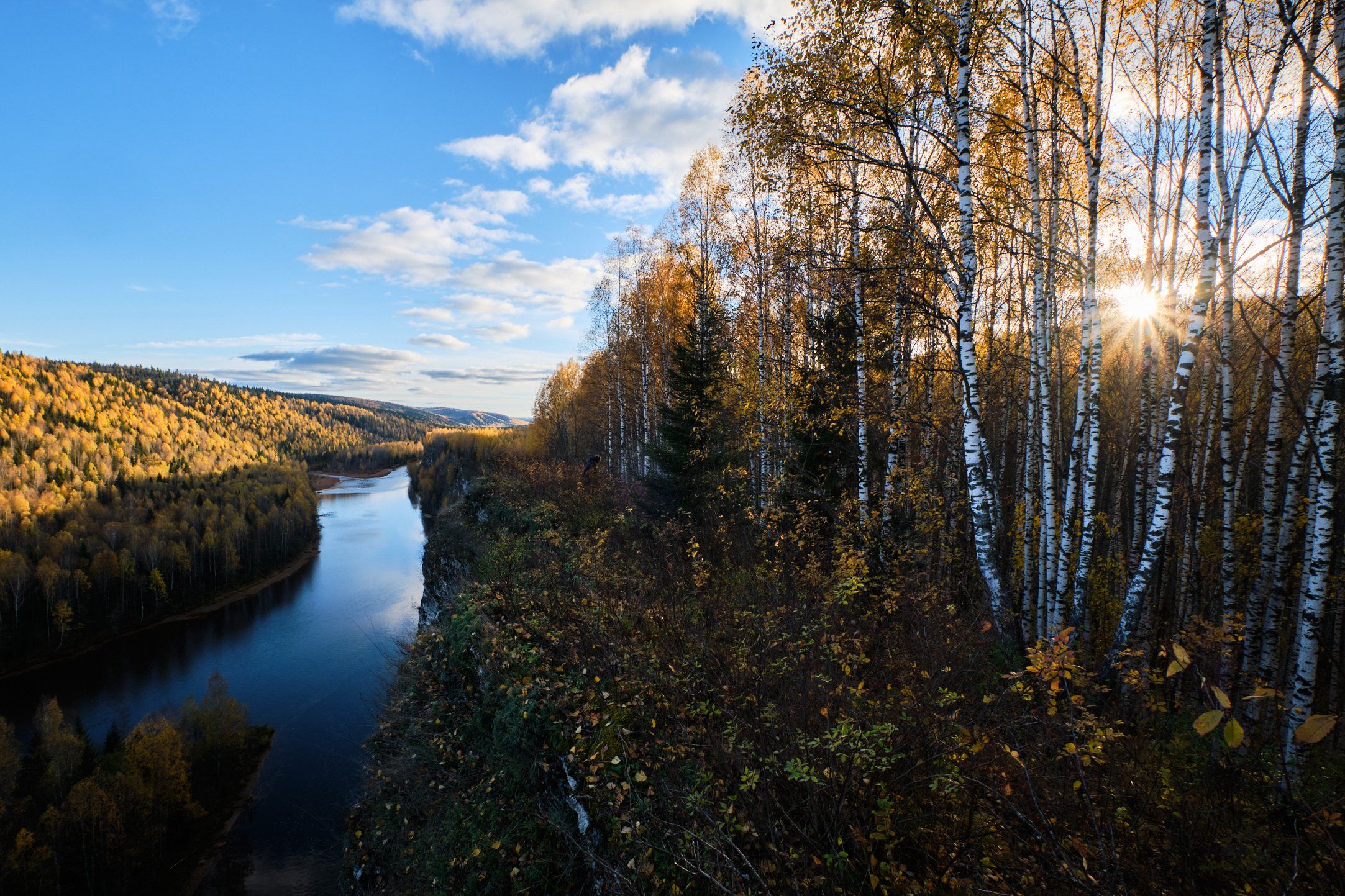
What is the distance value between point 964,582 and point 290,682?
29.5m

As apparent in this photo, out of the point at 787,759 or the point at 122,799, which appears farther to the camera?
the point at 122,799

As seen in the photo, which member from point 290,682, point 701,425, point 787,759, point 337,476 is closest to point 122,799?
point 290,682

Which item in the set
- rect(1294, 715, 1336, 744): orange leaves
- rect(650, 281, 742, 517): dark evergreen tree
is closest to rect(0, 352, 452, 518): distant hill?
rect(650, 281, 742, 517): dark evergreen tree

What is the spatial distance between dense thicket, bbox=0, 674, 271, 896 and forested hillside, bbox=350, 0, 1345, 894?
13205 millimetres

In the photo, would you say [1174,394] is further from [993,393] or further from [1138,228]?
[993,393]

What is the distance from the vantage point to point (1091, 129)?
6.71 meters

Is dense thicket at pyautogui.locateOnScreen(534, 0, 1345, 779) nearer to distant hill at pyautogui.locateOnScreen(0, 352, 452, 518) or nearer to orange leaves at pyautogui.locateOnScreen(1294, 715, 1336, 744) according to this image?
orange leaves at pyautogui.locateOnScreen(1294, 715, 1336, 744)

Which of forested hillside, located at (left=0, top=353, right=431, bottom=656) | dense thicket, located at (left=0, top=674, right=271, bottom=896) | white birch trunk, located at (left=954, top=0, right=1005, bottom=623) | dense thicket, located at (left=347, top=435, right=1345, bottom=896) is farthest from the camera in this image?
forested hillside, located at (left=0, top=353, right=431, bottom=656)

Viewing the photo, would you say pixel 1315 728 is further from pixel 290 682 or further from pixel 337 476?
pixel 337 476

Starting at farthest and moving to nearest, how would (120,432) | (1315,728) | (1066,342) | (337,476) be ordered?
(337,476)
(120,432)
(1066,342)
(1315,728)

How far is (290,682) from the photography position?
2403 cm

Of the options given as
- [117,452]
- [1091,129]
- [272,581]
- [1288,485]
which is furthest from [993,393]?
[117,452]

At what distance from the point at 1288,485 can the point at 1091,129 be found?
4957 millimetres

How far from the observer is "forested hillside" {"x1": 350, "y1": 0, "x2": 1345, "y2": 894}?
363 centimetres
